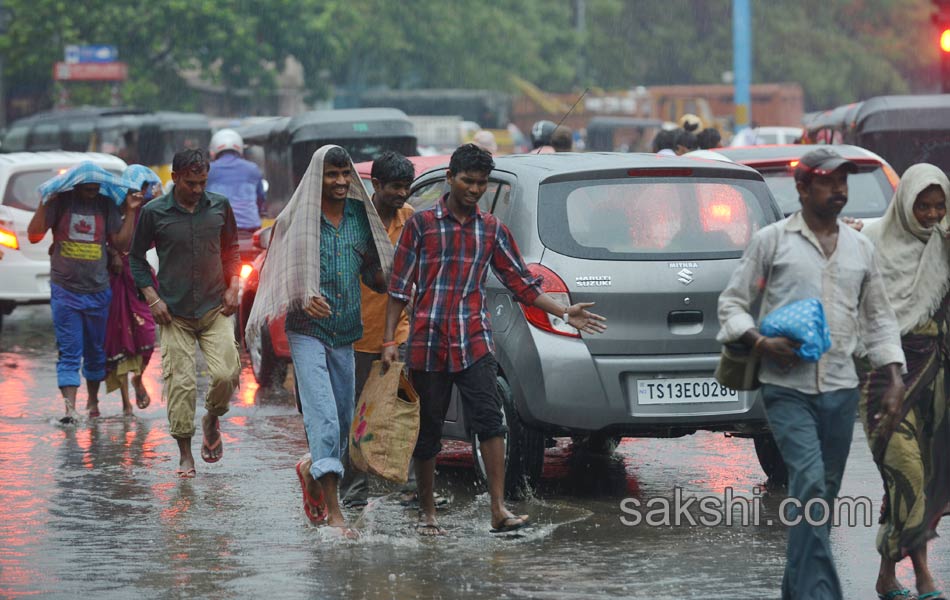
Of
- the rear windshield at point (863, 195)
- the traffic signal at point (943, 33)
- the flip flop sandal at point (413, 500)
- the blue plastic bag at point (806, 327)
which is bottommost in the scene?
the flip flop sandal at point (413, 500)

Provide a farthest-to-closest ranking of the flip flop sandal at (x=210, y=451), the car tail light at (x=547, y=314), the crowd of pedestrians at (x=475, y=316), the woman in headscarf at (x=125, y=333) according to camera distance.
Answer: the woman in headscarf at (x=125, y=333), the flip flop sandal at (x=210, y=451), the car tail light at (x=547, y=314), the crowd of pedestrians at (x=475, y=316)

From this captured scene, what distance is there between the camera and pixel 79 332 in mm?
10898

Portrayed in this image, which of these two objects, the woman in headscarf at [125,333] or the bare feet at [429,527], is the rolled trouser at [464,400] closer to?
the bare feet at [429,527]

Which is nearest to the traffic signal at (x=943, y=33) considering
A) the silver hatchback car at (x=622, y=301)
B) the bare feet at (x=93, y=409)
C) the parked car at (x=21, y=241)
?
the parked car at (x=21, y=241)

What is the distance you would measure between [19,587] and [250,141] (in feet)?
59.6

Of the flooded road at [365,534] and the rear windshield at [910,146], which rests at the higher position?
the rear windshield at [910,146]

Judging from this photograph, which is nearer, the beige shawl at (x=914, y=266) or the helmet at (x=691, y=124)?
the beige shawl at (x=914, y=266)

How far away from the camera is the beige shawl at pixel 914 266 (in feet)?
20.6

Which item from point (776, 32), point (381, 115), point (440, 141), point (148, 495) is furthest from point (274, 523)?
point (776, 32)

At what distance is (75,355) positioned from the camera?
A: 10883mm

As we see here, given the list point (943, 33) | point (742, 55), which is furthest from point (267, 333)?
point (742, 55)

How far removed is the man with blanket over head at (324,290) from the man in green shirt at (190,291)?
119 centimetres

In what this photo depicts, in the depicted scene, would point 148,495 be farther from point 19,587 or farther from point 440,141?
point 440,141

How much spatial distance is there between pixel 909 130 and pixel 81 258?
37.1ft
